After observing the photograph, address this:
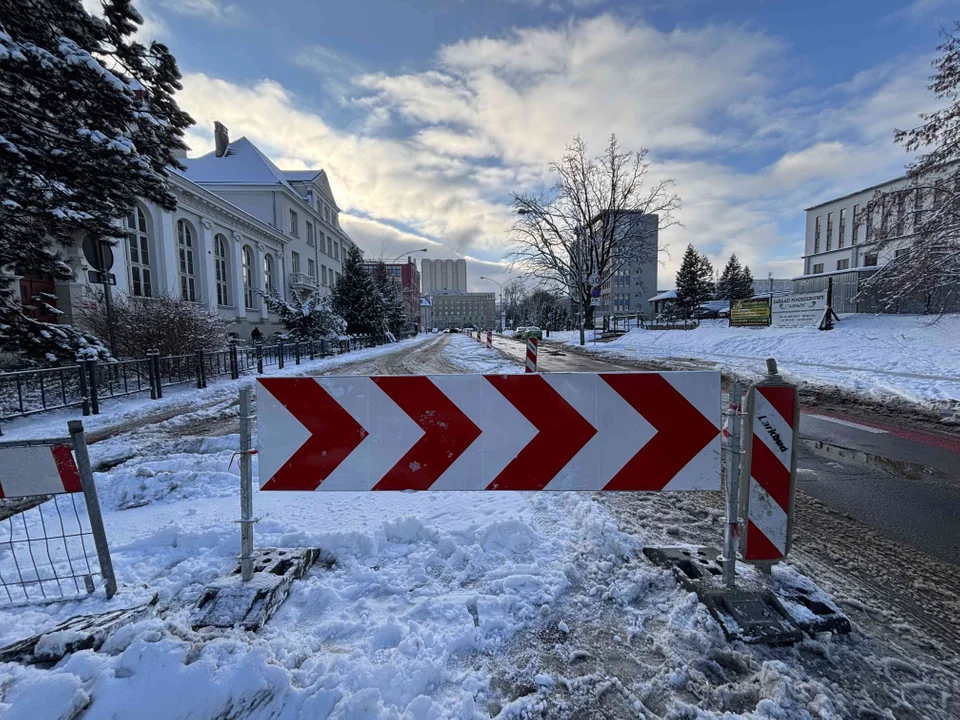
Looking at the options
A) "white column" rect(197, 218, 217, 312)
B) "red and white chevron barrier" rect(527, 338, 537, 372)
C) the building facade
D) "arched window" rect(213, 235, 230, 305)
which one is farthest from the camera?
the building facade

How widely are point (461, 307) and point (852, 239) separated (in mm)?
119128

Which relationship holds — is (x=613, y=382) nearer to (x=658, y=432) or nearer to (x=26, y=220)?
(x=658, y=432)

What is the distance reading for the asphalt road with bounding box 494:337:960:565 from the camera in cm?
329

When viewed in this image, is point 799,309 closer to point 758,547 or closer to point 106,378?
point 758,547

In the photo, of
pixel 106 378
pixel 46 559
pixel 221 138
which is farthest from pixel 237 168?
pixel 46 559

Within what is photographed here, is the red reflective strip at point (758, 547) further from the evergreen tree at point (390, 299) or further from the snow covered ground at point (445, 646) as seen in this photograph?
the evergreen tree at point (390, 299)

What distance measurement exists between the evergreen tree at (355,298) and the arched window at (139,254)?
13160 millimetres

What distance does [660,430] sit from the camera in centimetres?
272

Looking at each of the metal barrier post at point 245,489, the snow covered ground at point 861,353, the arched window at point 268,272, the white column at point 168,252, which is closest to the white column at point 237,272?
the arched window at point 268,272

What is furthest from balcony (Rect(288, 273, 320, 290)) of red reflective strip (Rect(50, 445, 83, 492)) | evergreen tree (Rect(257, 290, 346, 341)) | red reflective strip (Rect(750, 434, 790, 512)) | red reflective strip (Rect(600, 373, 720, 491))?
red reflective strip (Rect(750, 434, 790, 512))

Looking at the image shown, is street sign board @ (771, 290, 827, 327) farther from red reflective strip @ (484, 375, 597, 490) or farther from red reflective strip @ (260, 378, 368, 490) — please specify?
red reflective strip @ (260, 378, 368, 490)

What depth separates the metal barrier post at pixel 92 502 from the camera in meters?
2.27

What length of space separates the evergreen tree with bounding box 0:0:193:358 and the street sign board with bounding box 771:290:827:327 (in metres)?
25.0

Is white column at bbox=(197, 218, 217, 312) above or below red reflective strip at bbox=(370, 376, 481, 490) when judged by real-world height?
above
